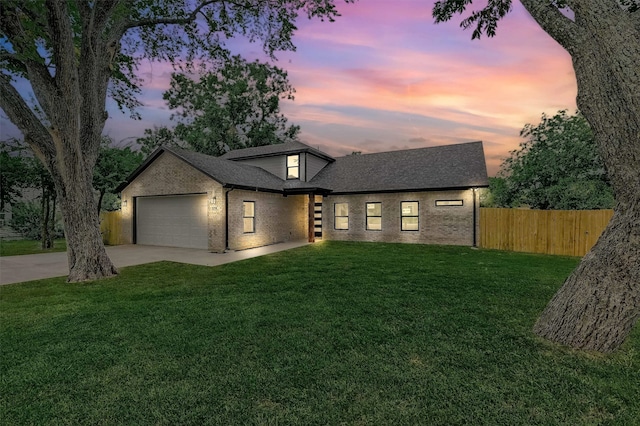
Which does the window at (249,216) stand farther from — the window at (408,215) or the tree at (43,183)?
the tree at (43,183)

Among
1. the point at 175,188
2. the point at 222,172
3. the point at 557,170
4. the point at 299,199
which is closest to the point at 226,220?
the point at 222,172

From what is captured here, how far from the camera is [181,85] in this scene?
33156 mm

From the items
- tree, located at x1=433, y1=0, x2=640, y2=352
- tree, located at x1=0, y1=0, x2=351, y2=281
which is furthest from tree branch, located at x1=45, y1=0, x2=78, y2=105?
tree, located at x1=433, y1=0, x2=640, y2=352

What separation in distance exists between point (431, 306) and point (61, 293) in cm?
808

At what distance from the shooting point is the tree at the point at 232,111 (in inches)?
1287

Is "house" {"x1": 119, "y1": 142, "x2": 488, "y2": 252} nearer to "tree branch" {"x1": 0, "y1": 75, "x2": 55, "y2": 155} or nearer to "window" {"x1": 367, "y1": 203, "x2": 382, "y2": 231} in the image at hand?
"window" {"x1": 367, "y1": 203, "x2": 382, "y2": 231}

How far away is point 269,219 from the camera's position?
16062 millimetres

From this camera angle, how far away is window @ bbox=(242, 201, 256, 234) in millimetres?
14408

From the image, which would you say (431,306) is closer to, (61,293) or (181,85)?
(61,293)

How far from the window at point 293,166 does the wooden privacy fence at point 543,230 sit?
10640 mm

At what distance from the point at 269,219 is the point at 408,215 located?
7608 millimetres

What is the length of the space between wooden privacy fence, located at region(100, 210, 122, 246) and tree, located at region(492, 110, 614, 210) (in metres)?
23.7

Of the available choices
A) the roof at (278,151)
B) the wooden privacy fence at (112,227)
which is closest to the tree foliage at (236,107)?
the roof at (278,151)

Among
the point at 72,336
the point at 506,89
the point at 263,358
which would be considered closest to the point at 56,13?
the point at 72,336
